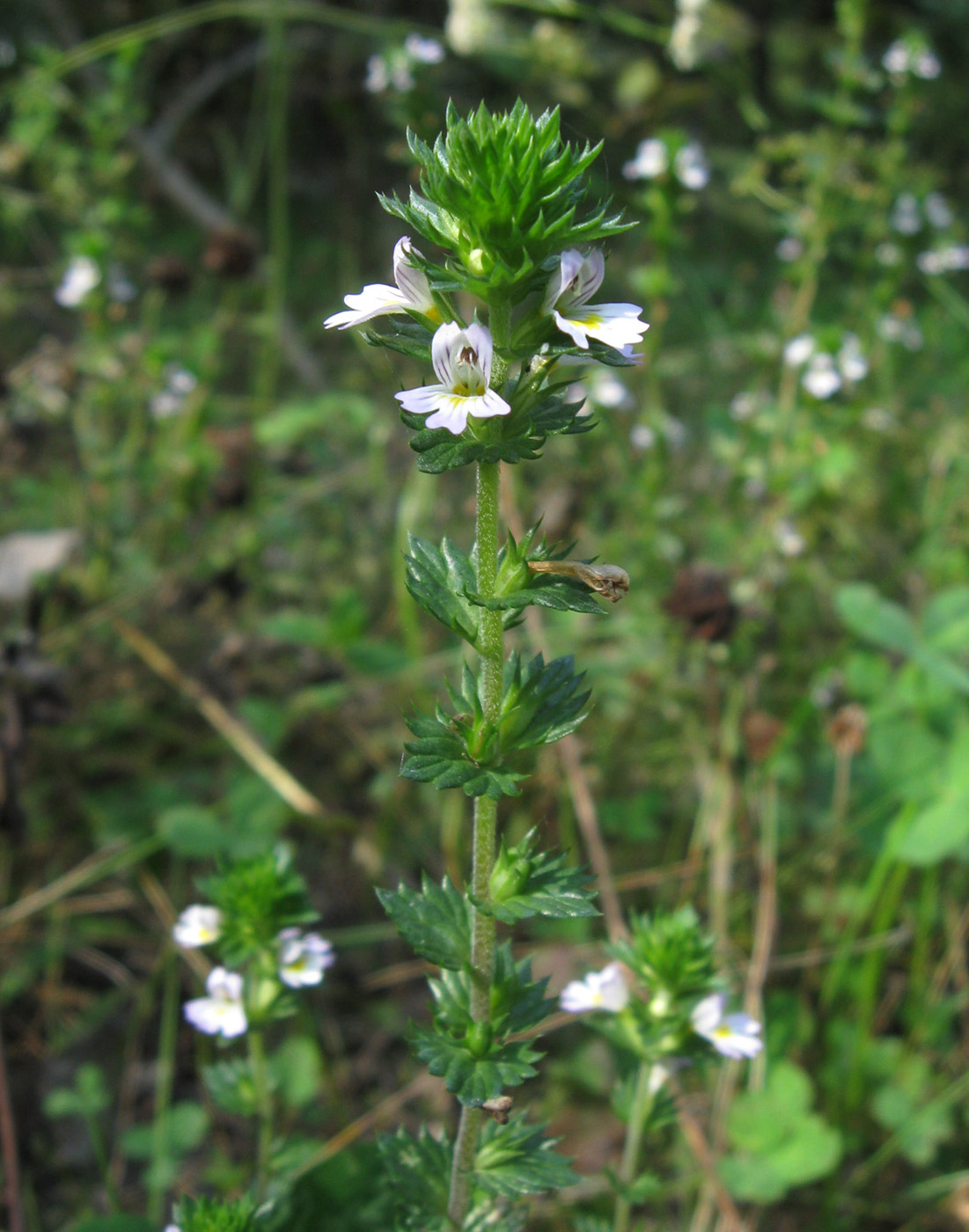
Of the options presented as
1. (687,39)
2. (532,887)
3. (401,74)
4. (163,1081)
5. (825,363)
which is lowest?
(163,1081)

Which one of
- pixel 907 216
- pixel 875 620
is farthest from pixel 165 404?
pixel 907 216

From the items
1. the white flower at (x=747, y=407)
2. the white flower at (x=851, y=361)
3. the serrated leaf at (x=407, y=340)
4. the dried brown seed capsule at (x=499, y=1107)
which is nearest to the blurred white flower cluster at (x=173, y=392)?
the white flower at (x=747, y=407)

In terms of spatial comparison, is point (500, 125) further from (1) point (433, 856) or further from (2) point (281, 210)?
(2) point (281, 210)

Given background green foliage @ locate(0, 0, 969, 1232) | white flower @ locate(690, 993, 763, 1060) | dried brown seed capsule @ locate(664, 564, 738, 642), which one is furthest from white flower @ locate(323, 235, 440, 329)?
dried brown seed capsule @ locate(664, 564, 738, 642)

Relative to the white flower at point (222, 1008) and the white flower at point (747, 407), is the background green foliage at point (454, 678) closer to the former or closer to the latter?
the white flower at point (747, 407)

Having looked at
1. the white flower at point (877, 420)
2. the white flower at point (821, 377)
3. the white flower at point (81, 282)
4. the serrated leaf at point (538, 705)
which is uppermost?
the white flower at point (81, 282)

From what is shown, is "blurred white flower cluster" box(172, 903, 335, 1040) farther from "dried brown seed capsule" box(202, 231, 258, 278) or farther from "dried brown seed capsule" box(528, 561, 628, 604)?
"dried brown seed capsule" box(202, 231, 258, 278)

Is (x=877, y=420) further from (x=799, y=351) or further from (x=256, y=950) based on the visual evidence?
(x=256, y=950)
